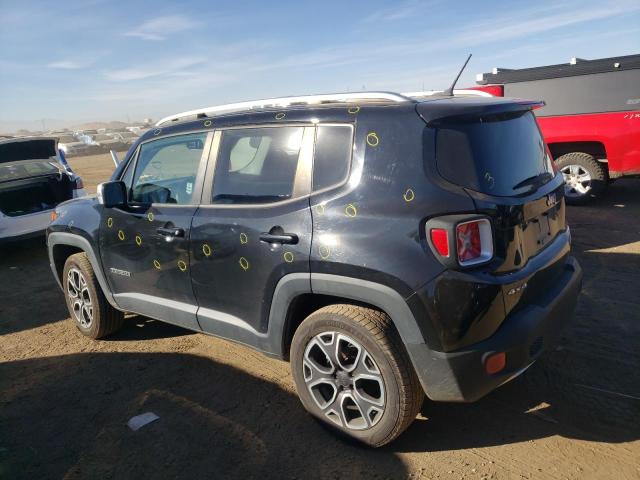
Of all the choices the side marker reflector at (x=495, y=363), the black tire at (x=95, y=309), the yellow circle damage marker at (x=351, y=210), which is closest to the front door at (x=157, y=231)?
the black tire at (x=95, y=309)

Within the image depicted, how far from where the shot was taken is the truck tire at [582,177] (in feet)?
25.2

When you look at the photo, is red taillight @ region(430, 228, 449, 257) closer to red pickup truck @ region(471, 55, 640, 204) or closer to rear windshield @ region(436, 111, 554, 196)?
rear windshield @ region(436, 111, 554, 196)

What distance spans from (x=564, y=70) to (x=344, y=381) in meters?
7.04

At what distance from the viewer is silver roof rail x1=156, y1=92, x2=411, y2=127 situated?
110 inches

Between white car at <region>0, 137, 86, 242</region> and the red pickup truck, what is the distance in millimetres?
7107

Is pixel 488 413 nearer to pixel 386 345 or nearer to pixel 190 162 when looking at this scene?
pixel 386 345

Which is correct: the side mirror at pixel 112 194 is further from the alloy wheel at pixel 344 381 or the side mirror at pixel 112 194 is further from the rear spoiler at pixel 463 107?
the rear spoiler at pixel 463 107

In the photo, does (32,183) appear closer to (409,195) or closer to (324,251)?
(324,251)

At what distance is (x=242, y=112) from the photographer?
3326 mm

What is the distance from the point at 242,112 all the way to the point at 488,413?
7.93 feet

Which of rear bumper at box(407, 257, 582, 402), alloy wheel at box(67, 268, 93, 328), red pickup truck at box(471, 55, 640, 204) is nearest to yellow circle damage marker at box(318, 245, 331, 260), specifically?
rear bumper at box(407, 257, 582, 402)

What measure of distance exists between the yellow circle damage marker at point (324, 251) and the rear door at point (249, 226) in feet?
0.27

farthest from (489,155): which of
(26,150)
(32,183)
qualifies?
(26,150)

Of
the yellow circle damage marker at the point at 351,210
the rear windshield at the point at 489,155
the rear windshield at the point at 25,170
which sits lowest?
the rear windshield at the point at 25,170
